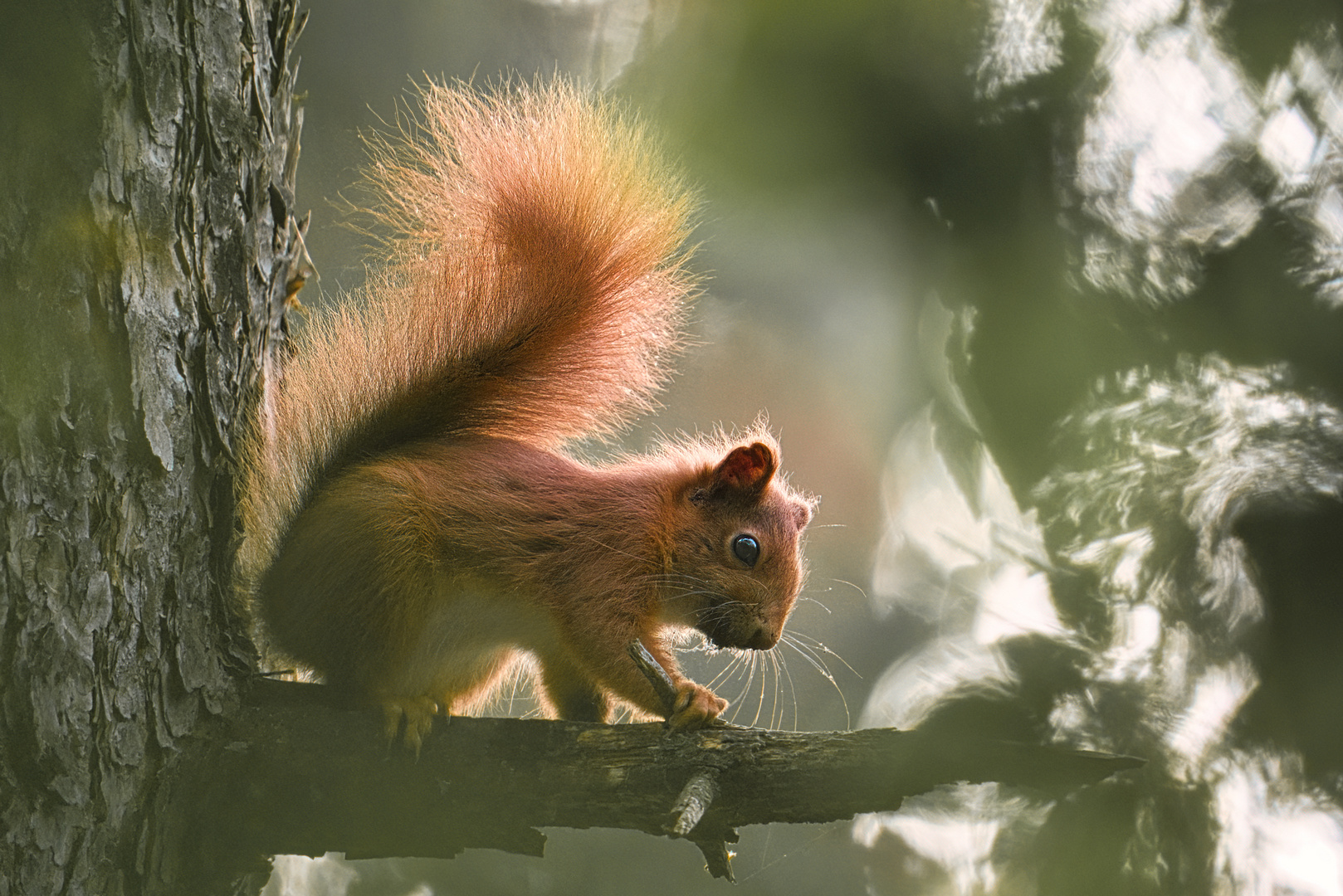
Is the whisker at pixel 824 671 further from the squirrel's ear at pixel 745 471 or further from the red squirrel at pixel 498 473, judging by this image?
the squirrel's ear at pixel 745 471

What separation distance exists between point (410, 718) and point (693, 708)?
32 centimetres

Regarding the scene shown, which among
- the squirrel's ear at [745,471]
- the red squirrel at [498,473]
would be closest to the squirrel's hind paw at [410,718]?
the red squirrel at [498,473]

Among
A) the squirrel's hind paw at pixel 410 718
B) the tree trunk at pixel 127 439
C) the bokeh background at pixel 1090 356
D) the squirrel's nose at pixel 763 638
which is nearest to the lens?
the bokeh background at pixel 1090 356

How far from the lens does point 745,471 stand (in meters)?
1.42

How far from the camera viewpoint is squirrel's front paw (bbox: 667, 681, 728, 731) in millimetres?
1059

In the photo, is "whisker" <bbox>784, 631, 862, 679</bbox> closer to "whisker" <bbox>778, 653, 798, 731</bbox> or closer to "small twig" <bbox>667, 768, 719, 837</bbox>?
"whisker" <bbox>778, 653, 798, 731</bbox>

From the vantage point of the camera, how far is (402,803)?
3.12ft

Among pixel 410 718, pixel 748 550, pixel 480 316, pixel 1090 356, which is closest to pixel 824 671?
pixel 748 550

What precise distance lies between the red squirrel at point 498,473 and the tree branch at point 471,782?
61 mm

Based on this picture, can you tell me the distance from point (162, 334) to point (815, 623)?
831 mm

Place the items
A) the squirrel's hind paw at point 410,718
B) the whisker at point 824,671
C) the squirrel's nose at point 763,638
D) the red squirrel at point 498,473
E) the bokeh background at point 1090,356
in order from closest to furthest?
the bokeh background at point 1090,356, the whisker at point 824,671, the squirrel's hind paw at point 410,718, the red squirrel at point 498,473, the squirrel's nose at point 763,638

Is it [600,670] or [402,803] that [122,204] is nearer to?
[402,803]

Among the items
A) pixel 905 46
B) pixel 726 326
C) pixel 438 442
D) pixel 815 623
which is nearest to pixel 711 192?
pixel 905 46

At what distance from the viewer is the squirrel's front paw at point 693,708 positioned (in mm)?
1059
